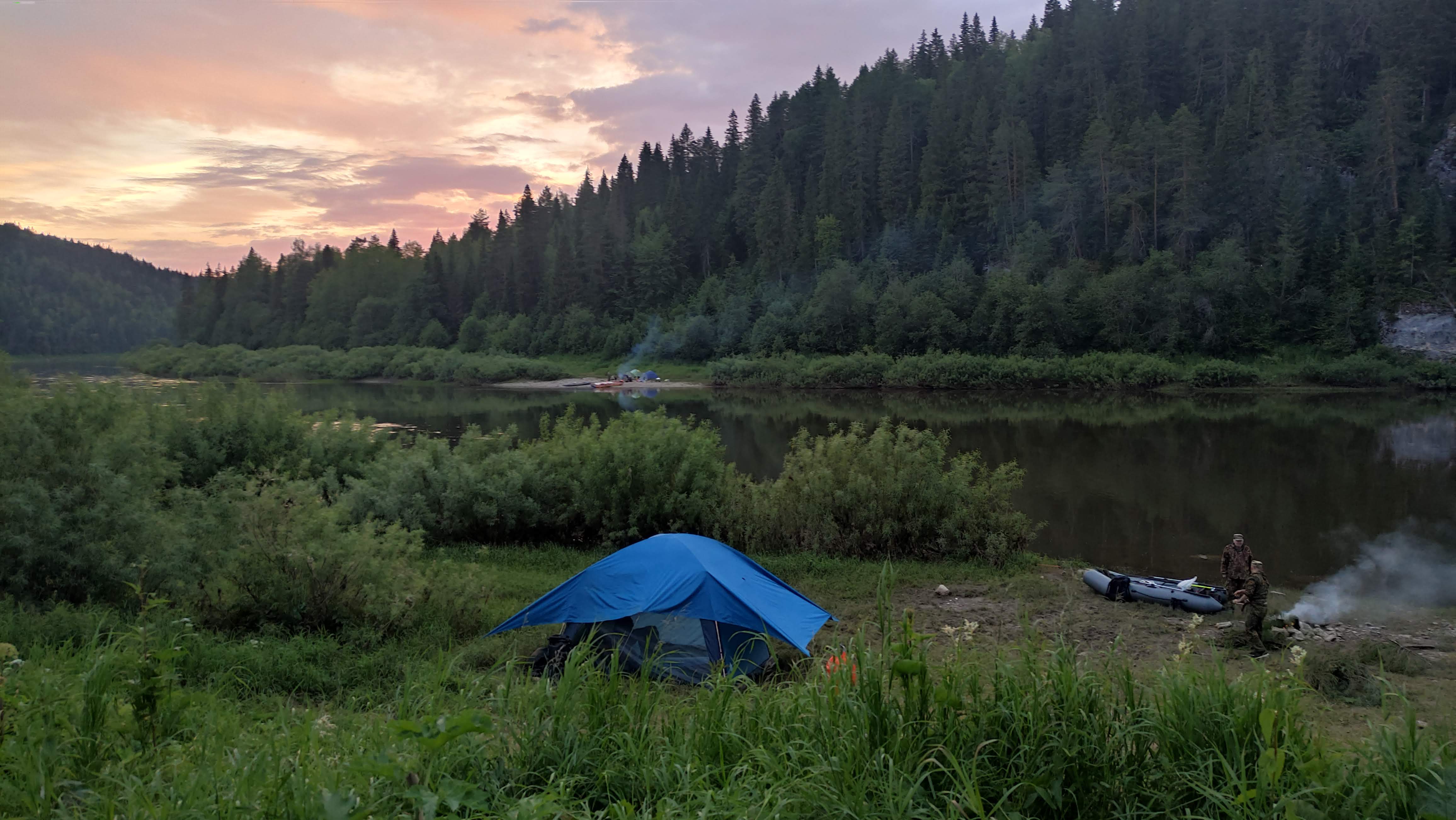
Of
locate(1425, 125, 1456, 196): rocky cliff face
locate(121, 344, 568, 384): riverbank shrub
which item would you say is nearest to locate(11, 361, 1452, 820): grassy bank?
locate(121, 344, 568, 384): riverbank shrub

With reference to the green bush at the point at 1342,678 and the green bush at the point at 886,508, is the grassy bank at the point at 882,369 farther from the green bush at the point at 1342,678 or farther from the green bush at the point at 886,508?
the green bush at the point at 1342,678

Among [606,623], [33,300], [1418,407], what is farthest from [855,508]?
[33,300]

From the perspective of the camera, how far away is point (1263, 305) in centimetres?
5734

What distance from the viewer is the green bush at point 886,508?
1466cm

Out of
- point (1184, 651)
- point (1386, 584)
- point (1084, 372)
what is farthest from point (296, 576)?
point (1084, 372)

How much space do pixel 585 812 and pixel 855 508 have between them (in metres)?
11.7

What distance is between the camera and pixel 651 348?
250ft

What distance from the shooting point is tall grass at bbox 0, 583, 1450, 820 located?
10.6 feet

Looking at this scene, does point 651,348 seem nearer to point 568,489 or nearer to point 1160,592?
point 568,489

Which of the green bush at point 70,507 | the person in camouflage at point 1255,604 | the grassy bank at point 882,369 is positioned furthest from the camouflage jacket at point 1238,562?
the grassy bank at point 882,369

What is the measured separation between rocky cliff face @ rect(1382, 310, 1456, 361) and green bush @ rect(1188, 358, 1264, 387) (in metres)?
8.63

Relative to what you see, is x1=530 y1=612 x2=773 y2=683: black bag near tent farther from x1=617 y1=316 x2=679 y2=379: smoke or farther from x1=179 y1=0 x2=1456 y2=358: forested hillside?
x1=617 y1=316 x2=679 y2=379: smoke

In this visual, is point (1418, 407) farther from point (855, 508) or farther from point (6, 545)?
point (6, 545)

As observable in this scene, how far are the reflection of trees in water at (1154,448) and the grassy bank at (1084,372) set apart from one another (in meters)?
2.54
